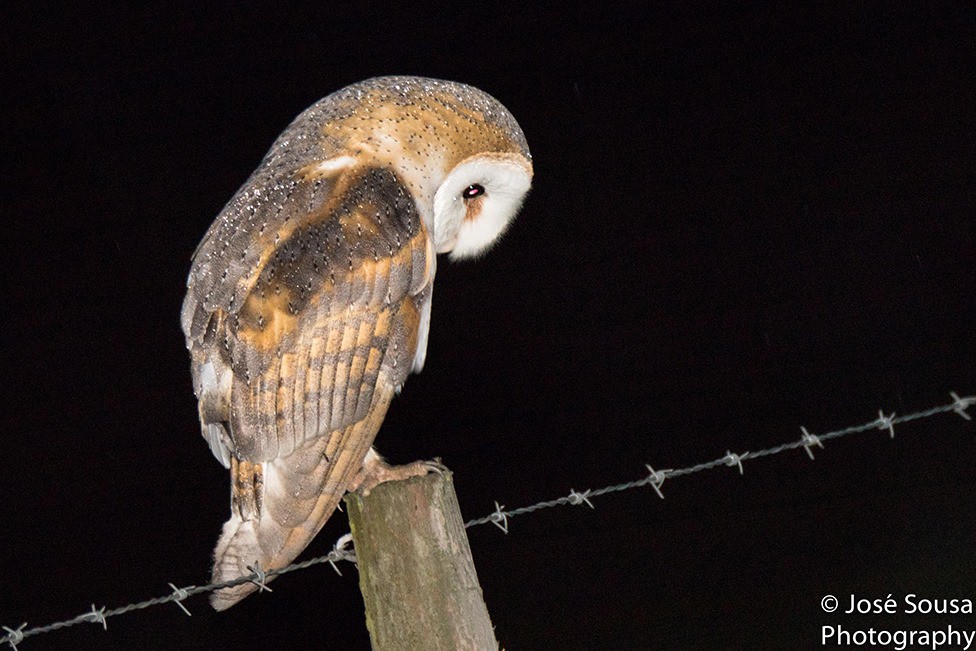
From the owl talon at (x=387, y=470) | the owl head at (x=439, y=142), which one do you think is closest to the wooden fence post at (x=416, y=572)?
the owl talon at (x=387, y=470)

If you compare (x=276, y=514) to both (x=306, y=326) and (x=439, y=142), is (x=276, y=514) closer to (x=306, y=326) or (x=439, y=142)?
(x=306, y=326)

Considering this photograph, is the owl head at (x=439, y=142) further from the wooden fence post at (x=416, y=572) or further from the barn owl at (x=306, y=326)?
the wooden fence post at (x=416, y=572)

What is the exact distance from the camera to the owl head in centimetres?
156

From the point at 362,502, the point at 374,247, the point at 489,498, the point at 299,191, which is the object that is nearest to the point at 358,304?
the point at 374,247

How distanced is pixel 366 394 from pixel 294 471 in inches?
5.7

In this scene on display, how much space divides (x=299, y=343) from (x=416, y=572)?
1.37 ft

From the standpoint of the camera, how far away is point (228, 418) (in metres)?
1.45

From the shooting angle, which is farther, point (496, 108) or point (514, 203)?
point (514, 203)

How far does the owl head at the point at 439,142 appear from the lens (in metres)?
1.56

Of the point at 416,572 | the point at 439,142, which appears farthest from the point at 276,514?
the point at 439,142

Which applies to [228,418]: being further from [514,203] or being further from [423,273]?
[514,203]

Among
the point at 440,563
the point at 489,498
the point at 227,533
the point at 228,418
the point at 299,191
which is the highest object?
the point at 489,498

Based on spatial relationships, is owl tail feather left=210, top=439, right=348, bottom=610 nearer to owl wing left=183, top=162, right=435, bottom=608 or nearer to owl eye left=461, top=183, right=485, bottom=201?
owl wing left=183, top=162, right=435, bottom=608

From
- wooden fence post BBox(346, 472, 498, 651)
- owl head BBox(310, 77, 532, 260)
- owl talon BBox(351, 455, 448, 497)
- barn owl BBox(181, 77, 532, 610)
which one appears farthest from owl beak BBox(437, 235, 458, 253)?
wooden fence post BBox(346, 472, 498, 651)
